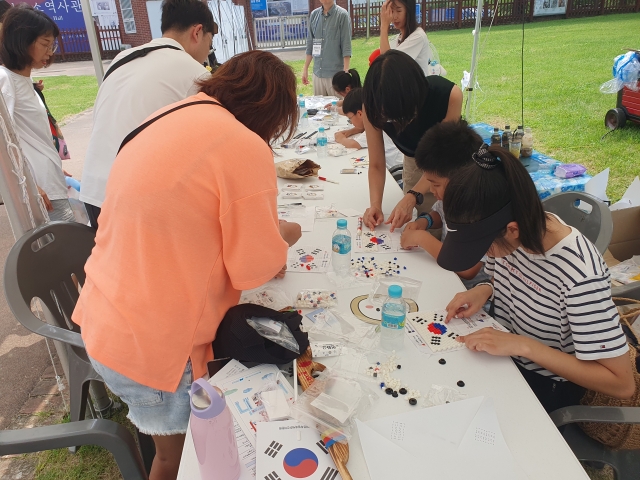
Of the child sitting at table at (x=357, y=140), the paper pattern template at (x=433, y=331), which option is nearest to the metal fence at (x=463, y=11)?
the child sitting at table at (x=357, y=140)

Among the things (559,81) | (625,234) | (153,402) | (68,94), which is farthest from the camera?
(68,94)

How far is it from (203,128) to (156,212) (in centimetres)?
23

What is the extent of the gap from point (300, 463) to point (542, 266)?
2.98 ft

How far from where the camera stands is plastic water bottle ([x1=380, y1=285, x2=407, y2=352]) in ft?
4.39

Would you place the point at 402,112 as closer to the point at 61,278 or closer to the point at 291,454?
the point at 291,454

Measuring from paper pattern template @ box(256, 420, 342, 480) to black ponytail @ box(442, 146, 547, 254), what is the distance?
2.34ft

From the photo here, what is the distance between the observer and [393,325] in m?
1.34

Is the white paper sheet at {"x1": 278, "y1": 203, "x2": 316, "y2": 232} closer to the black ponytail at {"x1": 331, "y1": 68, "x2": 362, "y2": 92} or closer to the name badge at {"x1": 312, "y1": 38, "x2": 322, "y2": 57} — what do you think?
the black ponytail at {"x1": 331, "y1": 68, "x2": 362, "y2": 92}

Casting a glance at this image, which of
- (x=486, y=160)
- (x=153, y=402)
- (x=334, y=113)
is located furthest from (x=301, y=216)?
(x=334, y=113)

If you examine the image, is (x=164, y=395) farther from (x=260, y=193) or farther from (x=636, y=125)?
(x=636, y=125)

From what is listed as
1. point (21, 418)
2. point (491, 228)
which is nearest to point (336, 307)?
point (491, 228)

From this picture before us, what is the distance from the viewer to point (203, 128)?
104 centimetres

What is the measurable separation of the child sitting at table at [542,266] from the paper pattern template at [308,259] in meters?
0.64

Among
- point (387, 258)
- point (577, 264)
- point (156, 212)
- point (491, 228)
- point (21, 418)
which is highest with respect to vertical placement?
point (156, 212)
